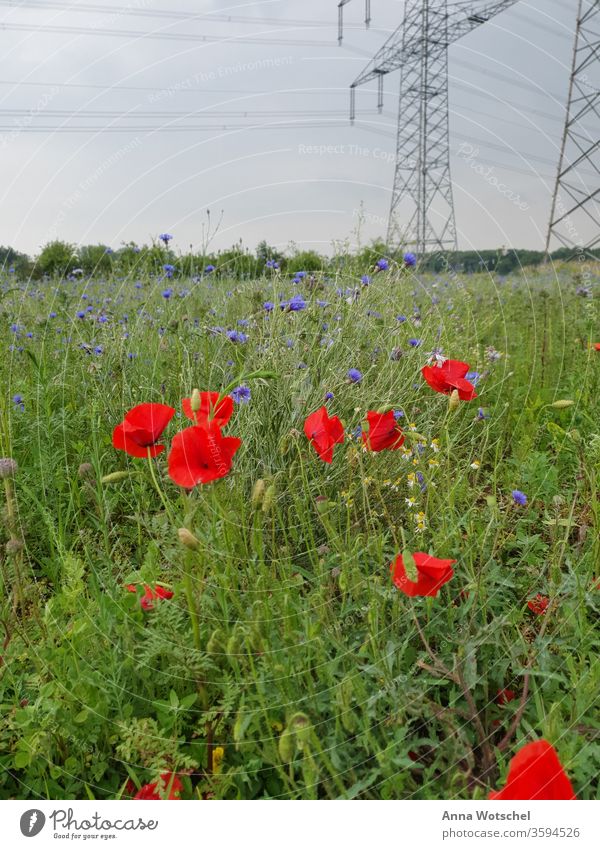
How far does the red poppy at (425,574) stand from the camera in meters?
1.05

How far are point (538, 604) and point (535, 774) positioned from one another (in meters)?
0.76

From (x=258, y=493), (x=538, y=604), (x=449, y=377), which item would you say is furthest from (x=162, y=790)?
(x=449, y=377)

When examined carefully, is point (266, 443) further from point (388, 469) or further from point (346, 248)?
point (346, 248)

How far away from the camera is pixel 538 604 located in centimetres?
156

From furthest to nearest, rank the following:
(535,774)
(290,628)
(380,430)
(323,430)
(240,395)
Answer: (240,395) < (380,430) < (323,430) < (290,628) < (535,774)

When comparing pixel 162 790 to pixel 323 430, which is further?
pixel 323 430

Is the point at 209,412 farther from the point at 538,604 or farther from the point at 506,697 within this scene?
the point at 538,604

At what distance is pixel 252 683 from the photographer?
48.7 inches

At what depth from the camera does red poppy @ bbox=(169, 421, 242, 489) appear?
3.64ft

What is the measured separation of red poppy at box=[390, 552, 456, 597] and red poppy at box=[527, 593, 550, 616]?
0.55 meters

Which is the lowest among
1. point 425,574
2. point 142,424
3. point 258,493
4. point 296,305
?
point 425,574

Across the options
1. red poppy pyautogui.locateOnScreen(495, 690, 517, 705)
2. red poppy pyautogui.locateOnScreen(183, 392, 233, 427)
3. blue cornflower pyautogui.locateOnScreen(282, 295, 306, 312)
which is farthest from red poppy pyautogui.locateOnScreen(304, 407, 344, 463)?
blue cornflower pyautogui.locateOnScreen(282, 295, 306, 312)

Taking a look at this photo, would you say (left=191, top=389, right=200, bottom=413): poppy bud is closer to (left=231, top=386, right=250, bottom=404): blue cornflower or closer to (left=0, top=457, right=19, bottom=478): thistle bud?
(left=0, top=457, right=19, bottom=478): thistle bud

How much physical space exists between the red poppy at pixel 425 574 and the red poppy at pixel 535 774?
11.4 inches
